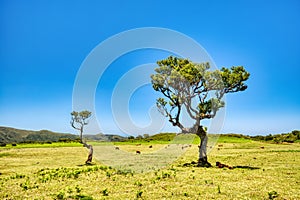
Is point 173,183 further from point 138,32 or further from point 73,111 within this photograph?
point 138,32

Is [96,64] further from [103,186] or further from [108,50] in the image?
[103,186]

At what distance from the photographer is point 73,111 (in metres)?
38.9

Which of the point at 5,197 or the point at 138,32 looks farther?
the point at 138,32

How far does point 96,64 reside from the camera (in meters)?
38.2

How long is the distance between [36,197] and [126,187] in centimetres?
622

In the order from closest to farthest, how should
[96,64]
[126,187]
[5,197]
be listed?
[5,197] → [126,187] → [96,64]

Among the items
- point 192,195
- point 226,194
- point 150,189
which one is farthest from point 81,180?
point 226,194

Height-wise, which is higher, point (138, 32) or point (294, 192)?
point (138, 32)

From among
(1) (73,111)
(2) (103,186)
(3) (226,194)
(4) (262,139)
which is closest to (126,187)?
(2) (103,186)

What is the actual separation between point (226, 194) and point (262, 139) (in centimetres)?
9751

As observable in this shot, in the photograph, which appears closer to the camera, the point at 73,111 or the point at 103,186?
the point at 103,186

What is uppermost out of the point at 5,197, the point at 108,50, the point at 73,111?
the point at 108,50

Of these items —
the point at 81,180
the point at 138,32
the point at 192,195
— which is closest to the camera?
the point at 192,195

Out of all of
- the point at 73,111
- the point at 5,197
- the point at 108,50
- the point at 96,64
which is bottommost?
the point at 5,197
